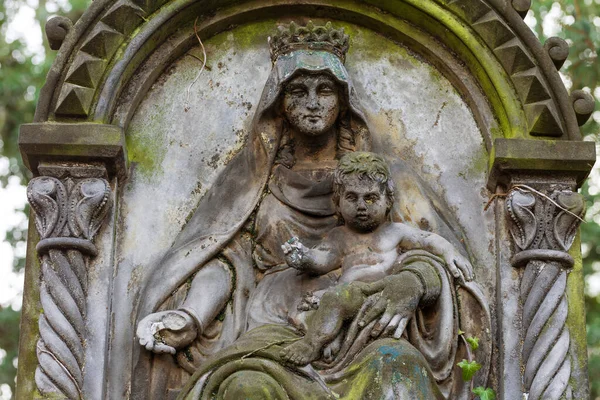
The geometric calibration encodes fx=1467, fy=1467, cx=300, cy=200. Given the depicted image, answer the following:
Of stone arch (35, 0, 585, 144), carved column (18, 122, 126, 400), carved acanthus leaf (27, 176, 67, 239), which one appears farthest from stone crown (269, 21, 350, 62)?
carved acanthus leaf (27, 176, 67, 239)

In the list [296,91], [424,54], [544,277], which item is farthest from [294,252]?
[424,54]

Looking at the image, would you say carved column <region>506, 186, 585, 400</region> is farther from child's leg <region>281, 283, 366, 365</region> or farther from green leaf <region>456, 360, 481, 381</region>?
child's leg <region>281, 283, 366, 365</region>

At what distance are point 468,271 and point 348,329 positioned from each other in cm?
93

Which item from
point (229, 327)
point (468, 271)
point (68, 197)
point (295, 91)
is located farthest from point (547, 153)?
point (68, 197)

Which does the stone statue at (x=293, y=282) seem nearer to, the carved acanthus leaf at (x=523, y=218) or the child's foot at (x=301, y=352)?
the child's foot at (x=301, y=352)

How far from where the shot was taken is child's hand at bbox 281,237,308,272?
886 cm

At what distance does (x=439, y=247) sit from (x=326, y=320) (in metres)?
0.96

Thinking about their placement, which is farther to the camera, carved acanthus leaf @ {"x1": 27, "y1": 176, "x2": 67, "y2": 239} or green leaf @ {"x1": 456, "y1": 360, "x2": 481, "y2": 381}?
carved acanthus leaf @ {"x1": 27, "y1": 176, "x2": 67, "y2": 239}

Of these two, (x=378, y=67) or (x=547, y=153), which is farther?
(x=378, y=67)

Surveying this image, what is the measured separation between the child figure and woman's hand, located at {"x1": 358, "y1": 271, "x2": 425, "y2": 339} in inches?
2.2

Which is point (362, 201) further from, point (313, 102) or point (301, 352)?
point (301, 352)

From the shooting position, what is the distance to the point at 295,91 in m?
9.44

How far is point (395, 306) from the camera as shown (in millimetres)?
8562

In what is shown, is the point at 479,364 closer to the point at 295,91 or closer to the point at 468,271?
the point at 468,271
